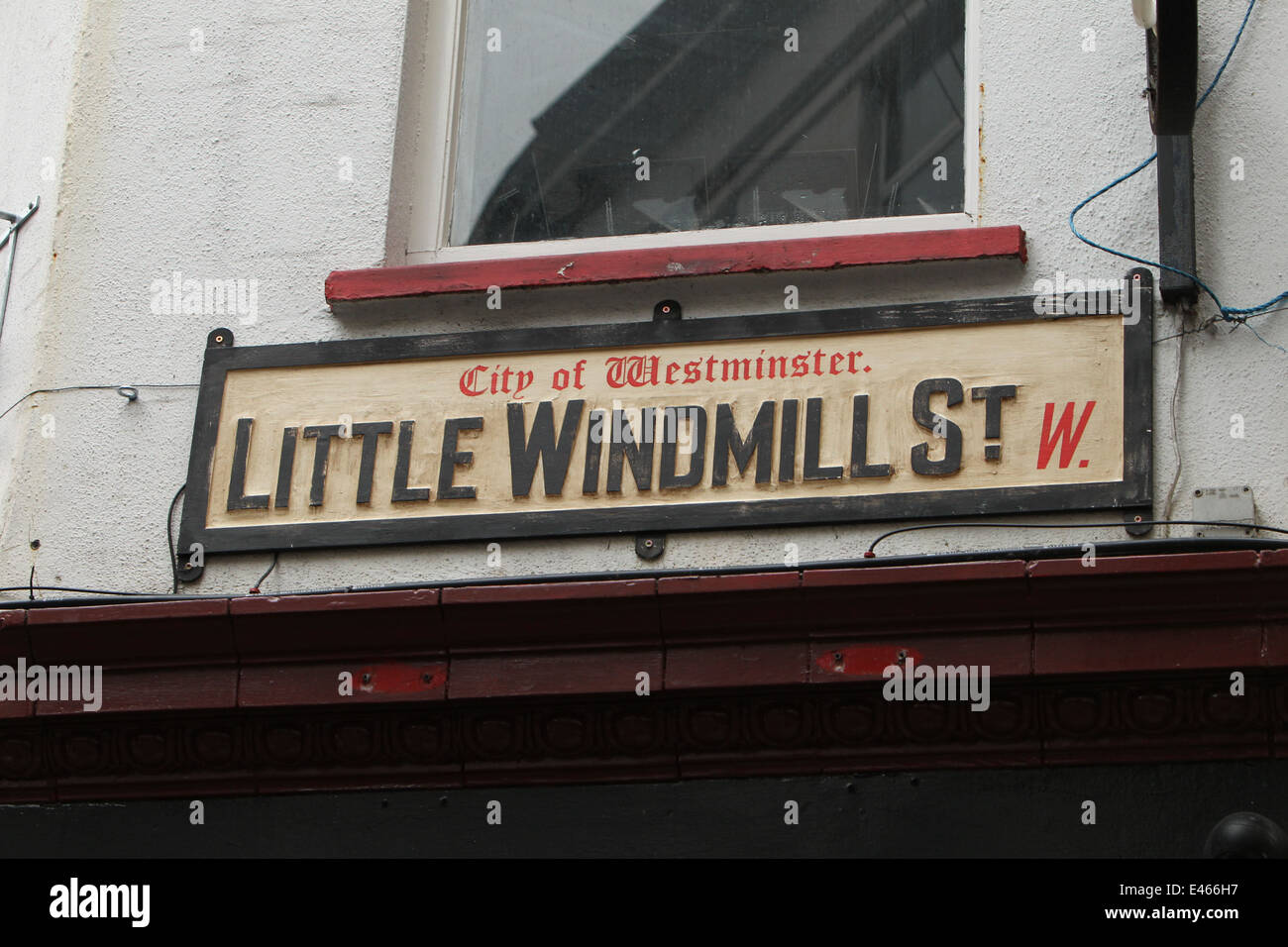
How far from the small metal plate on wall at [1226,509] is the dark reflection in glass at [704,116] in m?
1.43

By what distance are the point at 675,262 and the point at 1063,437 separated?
1.42m

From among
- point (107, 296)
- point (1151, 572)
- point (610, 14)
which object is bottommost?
point (1151, 572)

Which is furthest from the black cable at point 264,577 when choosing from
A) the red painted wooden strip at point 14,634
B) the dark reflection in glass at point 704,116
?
the dark reflection in glass at point 704,116

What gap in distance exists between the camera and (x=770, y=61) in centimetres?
698

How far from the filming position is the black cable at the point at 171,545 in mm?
6289

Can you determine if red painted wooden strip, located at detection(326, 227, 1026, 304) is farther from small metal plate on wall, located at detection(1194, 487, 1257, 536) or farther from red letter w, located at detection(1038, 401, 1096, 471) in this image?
small metal plate on wall, located at detection(1194, 487, 1257, 536)

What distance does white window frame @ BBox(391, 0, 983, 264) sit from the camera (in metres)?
6.53

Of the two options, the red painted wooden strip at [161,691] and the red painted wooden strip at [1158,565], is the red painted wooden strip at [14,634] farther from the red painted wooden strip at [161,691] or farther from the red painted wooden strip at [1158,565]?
the red painted wooden strip at [1158,565]

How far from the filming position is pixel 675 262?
6379 millimetres

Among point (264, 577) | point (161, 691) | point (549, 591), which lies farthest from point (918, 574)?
point (161, 691)

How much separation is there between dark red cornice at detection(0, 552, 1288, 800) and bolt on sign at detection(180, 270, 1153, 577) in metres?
0.48

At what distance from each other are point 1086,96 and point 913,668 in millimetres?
2202

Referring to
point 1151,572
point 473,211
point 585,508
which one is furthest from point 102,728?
point 1151,572

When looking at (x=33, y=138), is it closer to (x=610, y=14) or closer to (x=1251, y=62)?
(x=610, y=14)
